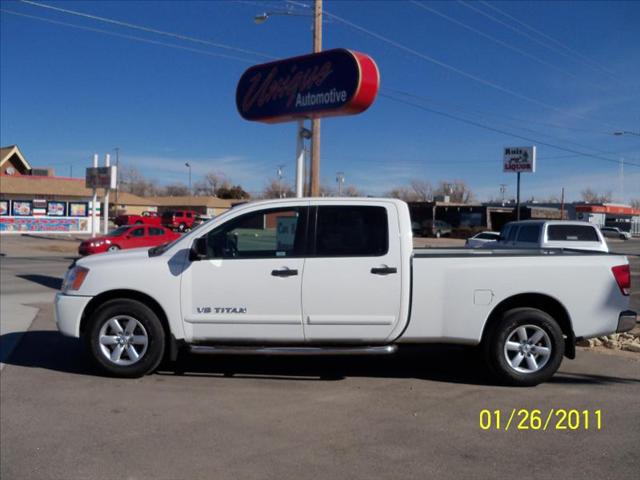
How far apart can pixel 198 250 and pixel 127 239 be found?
20.4m

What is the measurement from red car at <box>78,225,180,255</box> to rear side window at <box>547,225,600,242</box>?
15.1 metres

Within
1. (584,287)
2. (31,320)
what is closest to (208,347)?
(584,287)

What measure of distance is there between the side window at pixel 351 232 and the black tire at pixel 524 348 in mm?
1430

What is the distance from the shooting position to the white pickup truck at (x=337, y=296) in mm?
6137

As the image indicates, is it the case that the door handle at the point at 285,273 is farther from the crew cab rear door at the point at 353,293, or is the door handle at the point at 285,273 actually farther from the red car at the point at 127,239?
the red car at the point at 127,239

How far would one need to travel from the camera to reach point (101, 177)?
113 ft

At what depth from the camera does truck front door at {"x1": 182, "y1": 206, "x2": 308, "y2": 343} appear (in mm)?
6156

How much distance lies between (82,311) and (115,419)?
1.61m

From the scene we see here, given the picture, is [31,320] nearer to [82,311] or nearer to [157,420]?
[82,311]

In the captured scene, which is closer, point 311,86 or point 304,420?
point 304,420

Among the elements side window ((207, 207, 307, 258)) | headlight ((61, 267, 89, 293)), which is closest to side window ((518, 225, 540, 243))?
side window ((207, 207, 307, 258))

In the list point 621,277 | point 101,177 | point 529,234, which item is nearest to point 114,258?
point 621,277

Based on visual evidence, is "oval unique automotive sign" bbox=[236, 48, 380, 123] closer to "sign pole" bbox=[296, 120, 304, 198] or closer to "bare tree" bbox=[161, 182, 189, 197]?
"sign pole" bbox=[296, 120, 304, 198]
